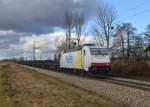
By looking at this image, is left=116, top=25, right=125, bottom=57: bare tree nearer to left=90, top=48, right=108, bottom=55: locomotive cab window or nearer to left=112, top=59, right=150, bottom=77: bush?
left=112, top=59, right=150, bottom=77: bush

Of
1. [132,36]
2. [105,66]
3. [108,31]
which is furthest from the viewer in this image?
[132,36]

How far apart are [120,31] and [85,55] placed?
5144 centimetres

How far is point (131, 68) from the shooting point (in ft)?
134

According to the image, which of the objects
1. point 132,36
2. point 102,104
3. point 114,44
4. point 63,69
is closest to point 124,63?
point 63,69

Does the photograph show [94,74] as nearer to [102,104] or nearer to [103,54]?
[103,54]

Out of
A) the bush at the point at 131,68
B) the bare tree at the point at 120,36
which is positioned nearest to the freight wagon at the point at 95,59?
the bush at the point at 131,68

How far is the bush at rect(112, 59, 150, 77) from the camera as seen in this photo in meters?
39.7

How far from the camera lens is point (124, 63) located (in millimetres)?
44219

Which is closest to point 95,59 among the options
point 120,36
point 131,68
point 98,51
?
point 98,51

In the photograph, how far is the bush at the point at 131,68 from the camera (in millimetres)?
39719

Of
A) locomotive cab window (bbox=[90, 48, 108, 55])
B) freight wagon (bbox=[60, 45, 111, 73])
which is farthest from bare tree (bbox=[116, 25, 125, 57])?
locomotive cab window (bbox=[90, 48, 108, 55])

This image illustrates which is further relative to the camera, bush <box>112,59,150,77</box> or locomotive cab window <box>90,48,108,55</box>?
bush <box>112,59,150,77</box>

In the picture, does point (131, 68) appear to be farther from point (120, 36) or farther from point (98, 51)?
point (120, 36)

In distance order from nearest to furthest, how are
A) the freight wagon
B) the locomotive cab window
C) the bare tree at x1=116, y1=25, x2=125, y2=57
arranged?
1. the freight wagon
2. the locomotive cab window
3. the bare tree at x1=116, y1=25, x2=125, y2=57
